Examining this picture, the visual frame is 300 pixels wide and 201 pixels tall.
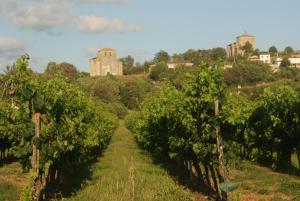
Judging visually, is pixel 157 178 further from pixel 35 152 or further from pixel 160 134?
pixel 35 152

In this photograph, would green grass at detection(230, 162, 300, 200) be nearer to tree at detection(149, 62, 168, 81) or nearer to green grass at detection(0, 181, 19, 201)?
green grass at detection(0, 181, 19, 201)

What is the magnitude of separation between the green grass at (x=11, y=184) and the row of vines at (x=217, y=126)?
6896 millimetres

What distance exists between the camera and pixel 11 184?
22391mm

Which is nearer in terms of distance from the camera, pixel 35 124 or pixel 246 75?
pixel 35 124

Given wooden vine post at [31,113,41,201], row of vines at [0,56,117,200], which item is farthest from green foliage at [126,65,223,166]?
wooden vine post at [31,113,41,201]

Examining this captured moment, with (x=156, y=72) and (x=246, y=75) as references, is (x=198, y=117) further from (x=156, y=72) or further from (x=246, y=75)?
(x=156, y=72)

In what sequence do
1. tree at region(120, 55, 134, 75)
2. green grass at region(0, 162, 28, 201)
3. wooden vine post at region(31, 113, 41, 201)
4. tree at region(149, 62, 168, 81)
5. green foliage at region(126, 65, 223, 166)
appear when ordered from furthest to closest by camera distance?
tree at region(120, 55, 134, 75) → tree at region(149, 62, 168, 81) → green grass at region(0, 162, 28, 201) → green foliage at region(126, 65, 223, 166) → wooden vine post at region(31, 113, 41, 201)

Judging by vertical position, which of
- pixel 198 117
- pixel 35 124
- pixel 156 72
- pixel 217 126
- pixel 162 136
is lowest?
pixel 162 136

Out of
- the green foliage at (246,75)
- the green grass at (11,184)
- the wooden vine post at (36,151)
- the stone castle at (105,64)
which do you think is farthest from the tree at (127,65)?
the wooden vine post at (36,151)

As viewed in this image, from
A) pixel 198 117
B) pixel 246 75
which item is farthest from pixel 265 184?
pixel 246 75

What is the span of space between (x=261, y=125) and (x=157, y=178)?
1131cm

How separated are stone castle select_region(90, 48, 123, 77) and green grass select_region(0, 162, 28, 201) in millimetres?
134077

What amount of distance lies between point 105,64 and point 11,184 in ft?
469

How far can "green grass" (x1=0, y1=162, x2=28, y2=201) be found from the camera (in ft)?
63.5
